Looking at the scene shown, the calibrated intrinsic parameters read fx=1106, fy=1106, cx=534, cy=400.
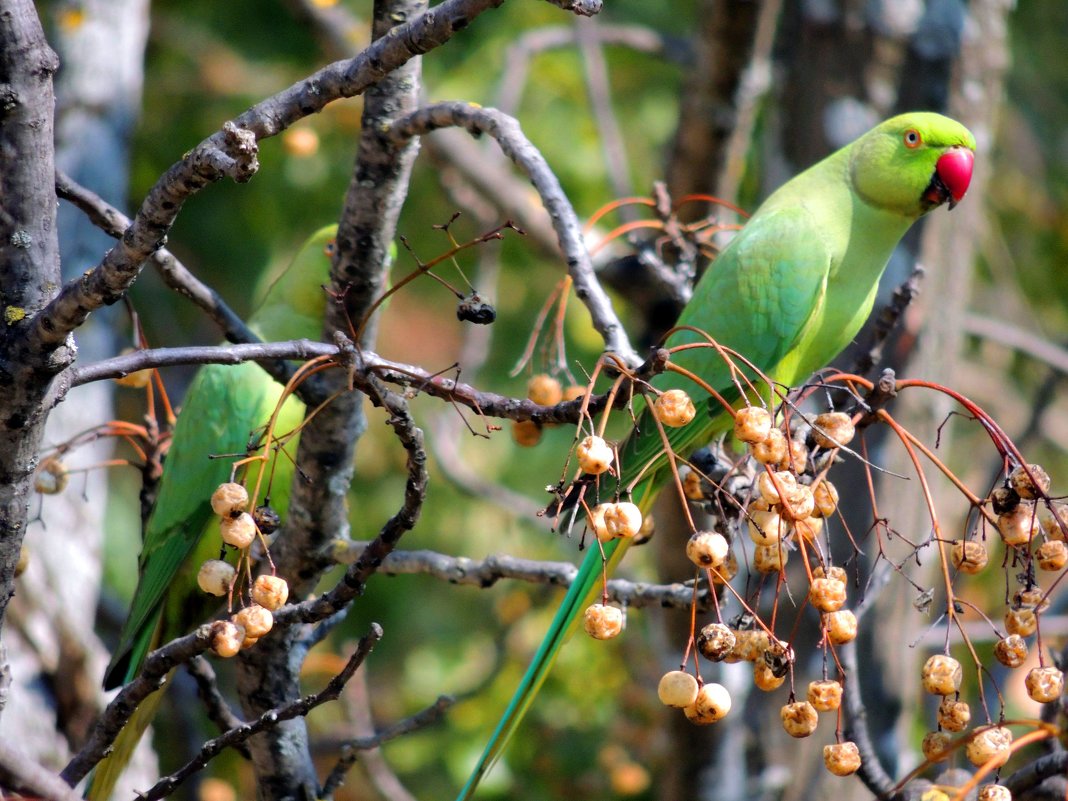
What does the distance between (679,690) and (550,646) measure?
0.50m

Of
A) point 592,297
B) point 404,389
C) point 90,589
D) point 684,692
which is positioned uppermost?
point 592,297

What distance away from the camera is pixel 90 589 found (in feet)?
9.46

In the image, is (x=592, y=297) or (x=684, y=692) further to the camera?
(x=592, y=297)

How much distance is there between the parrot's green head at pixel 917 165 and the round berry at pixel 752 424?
127cm

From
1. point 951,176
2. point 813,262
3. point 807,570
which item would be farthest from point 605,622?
point 951,176

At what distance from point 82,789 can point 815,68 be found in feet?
8.56

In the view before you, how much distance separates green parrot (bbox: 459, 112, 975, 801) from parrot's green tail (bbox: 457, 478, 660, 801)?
298 millimetres

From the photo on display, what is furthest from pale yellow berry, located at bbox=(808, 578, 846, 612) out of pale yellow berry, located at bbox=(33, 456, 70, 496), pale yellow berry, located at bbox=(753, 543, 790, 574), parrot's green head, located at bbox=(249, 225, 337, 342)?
parrot's green head, located at bbox=(249, 225, 337, 342)

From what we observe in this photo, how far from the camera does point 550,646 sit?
1779 millimetres

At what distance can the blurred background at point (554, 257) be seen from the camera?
2.97 meters

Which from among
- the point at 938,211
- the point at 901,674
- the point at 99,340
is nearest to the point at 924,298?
the point at 938,211

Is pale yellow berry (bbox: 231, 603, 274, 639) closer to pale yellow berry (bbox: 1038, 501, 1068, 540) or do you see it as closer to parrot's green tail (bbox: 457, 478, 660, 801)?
parrot's green tail (bbox: 457, 478, 660, 801)

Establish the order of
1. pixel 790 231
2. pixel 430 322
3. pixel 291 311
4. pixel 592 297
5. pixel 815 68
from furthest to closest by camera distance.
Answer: pixel 430 322 < pixel 815 68 < pixel 291 311 < pixel 790 231 < pixel 592 297

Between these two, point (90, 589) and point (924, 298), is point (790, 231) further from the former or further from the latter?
point (90, 589)
